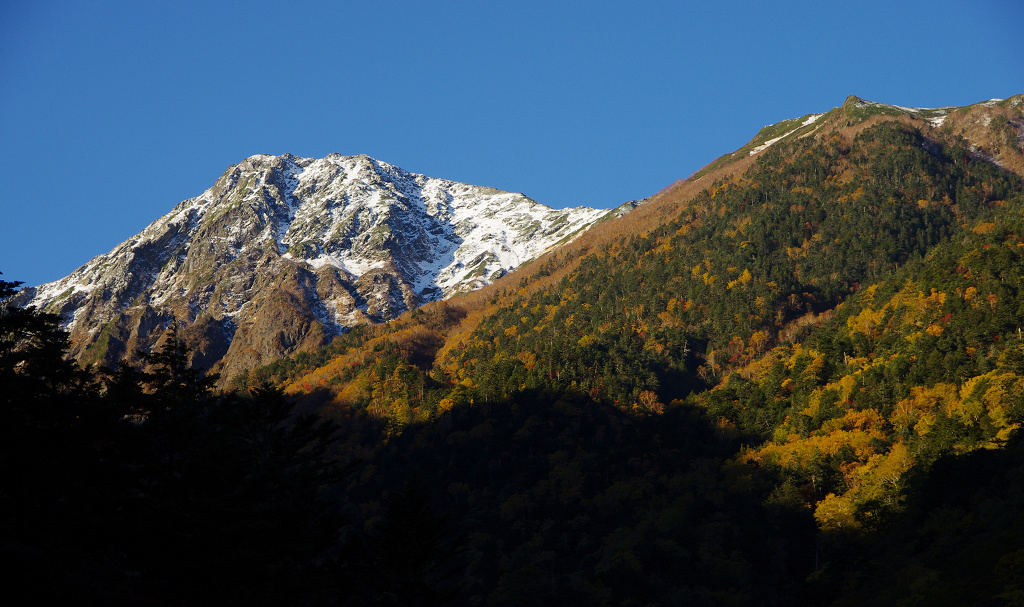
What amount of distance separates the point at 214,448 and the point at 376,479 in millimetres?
123506

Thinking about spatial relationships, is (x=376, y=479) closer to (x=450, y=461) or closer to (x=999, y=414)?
(x=450, y=461)

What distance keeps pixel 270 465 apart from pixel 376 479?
383 feet

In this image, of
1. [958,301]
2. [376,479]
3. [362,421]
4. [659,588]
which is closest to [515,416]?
[376,479]

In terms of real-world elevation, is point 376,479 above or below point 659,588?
above

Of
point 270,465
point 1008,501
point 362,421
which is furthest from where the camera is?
point 362,421

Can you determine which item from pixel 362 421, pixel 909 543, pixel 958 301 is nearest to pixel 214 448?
pixel 909 543

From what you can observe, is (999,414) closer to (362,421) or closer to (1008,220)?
(1008,220)

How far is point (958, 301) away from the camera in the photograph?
473 ft

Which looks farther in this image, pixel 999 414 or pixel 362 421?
pixel 362 421

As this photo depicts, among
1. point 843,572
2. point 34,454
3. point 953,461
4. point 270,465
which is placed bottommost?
point 843,572

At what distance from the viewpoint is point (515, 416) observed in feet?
Result: 547

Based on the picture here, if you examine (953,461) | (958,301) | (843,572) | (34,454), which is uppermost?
(34,454)

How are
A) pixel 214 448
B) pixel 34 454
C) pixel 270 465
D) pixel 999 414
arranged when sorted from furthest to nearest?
pixel 999 414 → pixel 270 465 → pixel 214 448 → pixel 34 454

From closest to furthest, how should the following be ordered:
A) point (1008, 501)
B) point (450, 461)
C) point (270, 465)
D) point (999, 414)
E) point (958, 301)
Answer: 1. point (270, 465)
2. point (1008, 501)
3. point (999, 414)
4. point (958, 301)
5. point (450, 461)
